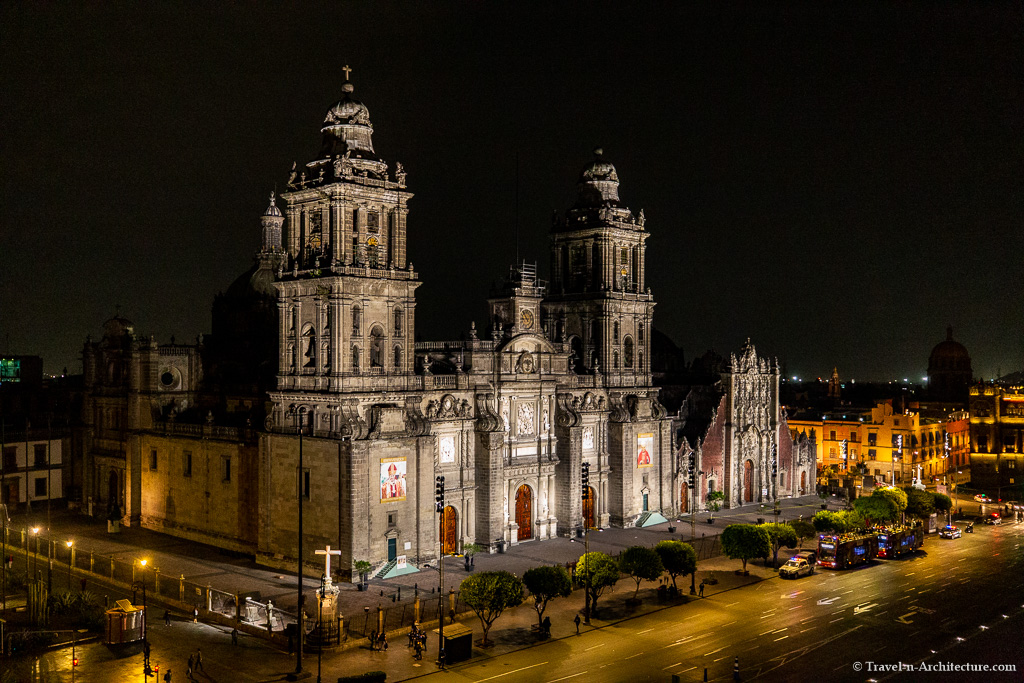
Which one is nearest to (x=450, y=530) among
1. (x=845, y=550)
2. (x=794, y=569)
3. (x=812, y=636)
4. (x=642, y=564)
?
(x=642, y=564)

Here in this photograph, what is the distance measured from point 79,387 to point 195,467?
31470 mm

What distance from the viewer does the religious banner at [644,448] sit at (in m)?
81.4

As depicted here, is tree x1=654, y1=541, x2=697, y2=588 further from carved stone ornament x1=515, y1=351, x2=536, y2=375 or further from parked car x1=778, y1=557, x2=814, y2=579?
carved stone ornament x1=515, y1=351, x2=536, y2=375

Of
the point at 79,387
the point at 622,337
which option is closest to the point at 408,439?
the point at 622,337

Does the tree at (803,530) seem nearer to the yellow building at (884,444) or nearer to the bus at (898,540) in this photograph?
the bus at (898,540)

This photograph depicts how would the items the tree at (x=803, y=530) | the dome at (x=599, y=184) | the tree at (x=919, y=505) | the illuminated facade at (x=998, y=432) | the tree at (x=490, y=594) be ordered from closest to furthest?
the tree at (x=490, y=594) < the tree at (x=803, y=530) < the tree at (x=919, y=505) < the dome at (x=599, y=184) < the illuminated facade at (x=998, y=432)

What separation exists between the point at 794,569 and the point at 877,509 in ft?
43.9

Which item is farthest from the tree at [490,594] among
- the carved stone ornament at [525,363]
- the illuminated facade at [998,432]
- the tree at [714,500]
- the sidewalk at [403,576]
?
the illuminated facade at [998,432]

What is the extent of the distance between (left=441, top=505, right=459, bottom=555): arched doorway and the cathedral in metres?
0.11

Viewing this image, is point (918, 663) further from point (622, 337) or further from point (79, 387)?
point (79, 387)

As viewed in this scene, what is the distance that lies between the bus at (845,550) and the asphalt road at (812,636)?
4.25 ft

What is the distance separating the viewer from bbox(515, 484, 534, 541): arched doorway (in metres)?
72.4

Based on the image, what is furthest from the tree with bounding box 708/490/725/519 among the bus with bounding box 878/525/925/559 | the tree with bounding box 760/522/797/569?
the tree with bounding box 760/522/797/569

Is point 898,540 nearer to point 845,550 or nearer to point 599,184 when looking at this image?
point 845,550
